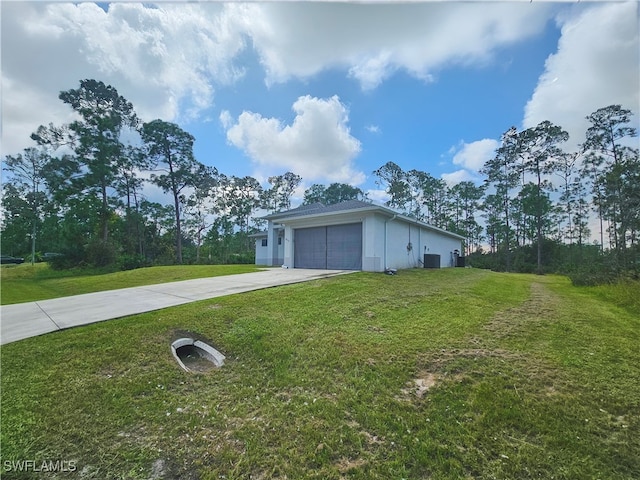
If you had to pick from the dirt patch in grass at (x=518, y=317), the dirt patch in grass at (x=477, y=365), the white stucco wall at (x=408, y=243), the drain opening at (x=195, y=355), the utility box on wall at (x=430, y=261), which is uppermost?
the white stucco wall at (x=408, y=243)

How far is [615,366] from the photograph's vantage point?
10.3 feet

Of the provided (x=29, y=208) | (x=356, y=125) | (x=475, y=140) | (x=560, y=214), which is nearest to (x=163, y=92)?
(x=356, y=125)

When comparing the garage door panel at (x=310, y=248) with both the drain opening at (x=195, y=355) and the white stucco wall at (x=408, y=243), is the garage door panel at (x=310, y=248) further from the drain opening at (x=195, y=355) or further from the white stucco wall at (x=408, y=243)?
the drain opening at (x=195, y=355)

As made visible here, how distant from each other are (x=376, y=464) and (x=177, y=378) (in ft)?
7.47

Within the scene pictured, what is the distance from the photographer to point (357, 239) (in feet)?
39.7

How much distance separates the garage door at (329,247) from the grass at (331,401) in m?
7.57

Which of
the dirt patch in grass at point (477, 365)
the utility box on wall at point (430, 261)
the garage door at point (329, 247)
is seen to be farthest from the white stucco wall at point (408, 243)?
the dirt patch in grass at point (477, 365)

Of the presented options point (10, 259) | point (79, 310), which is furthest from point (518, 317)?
point (10, 259)

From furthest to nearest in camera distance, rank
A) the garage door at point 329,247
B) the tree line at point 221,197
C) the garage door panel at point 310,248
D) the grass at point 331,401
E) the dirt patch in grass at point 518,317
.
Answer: the tree line at point 221,197, the garage door panel at point 310,248, the garage door at point 329,247, the dirt patch in grass at point 518,317, the grass at point 331,401

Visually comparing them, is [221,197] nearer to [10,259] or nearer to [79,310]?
[10,259]

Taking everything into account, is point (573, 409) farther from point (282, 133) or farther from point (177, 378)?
point (282, 133)

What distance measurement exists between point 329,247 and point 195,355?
31.6 ft

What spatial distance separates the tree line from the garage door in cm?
1121

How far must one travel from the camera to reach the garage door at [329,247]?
1218 centimetres
